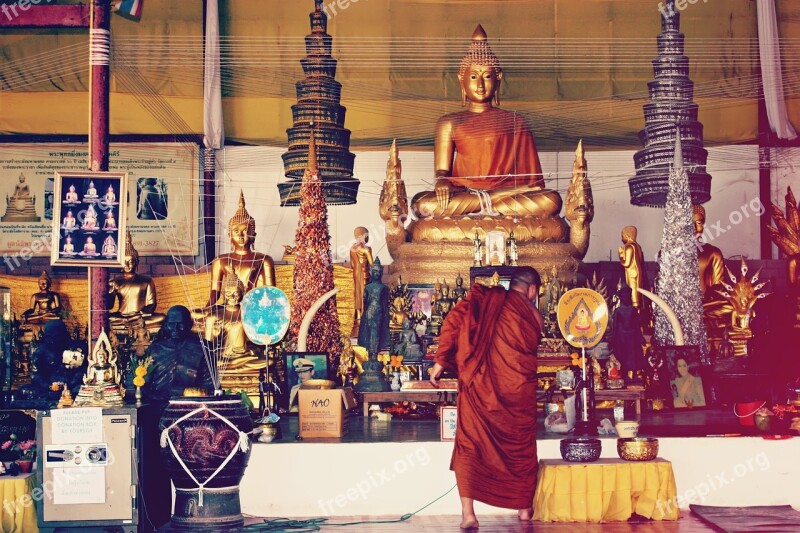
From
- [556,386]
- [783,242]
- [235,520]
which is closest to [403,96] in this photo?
[783,242]

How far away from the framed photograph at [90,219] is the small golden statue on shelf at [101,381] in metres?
0.70

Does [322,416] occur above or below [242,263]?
below

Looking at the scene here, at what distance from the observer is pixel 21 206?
40.6 ft

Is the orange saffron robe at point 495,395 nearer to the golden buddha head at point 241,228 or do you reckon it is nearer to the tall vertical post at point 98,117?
the tall vertical post at point 98,117

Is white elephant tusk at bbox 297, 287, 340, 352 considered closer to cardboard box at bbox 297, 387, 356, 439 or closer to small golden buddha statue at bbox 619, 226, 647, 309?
cardboard box at bbox 297, 387, 356, 439

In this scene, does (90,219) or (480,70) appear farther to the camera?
(480,70)

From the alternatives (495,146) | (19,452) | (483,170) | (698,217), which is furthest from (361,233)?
(19,452)

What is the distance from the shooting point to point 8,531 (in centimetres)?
672

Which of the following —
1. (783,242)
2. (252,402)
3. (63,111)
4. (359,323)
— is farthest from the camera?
(63,111)

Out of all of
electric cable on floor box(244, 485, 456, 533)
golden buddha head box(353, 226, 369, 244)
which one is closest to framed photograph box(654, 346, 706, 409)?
electric cable on floor box(244, 485, 456, 533)

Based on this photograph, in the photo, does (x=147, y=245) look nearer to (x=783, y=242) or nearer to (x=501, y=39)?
(x=501, y=39)

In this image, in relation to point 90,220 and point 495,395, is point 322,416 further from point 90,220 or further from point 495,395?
point 90,220

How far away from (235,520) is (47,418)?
3.55 feet

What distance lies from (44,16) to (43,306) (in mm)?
3018
